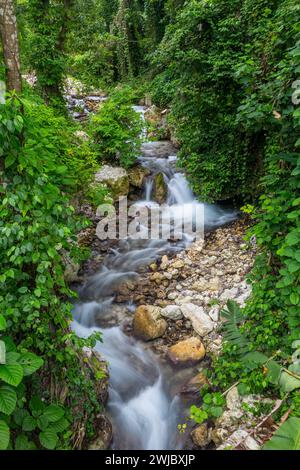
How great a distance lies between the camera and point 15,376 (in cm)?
185

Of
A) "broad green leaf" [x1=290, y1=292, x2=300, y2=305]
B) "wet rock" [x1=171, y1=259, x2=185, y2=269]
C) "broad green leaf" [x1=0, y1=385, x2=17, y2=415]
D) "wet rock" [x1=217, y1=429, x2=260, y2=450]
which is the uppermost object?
"broad green leaf" [x1=290, y1=292, x2=300, y2=305]

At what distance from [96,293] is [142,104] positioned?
1104 centimetres

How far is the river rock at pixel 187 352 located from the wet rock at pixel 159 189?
4144 mm

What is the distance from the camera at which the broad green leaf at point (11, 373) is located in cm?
181

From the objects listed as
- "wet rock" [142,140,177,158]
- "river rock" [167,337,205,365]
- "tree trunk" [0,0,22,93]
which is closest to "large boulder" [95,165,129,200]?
"wet rock" [142,140,177,158]

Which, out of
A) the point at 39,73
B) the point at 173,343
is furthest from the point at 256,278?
the point at 39,73

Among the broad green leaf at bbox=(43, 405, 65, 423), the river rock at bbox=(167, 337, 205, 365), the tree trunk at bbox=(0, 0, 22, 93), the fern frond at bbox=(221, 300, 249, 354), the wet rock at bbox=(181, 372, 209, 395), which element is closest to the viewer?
the broad green leaf at bbox=(43, 405, 65, 423)

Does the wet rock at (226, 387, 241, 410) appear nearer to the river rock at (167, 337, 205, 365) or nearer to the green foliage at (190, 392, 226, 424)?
the green foliage at (190, 392, 226, 424)

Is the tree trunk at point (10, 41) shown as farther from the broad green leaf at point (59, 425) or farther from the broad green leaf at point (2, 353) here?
the broad green leaf at point (59, 425)

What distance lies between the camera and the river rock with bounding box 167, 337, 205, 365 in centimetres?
390

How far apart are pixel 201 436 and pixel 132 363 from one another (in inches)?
53.4

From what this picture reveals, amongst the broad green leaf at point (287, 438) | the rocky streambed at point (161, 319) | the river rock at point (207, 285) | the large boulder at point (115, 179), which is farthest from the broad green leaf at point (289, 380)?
the large boulder at point (115, 179)

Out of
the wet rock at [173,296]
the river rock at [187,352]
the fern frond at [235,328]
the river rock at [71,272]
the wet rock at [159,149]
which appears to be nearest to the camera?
the fern frond at [235,328]

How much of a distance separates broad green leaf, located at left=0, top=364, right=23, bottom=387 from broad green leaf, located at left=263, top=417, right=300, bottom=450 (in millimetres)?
1461
